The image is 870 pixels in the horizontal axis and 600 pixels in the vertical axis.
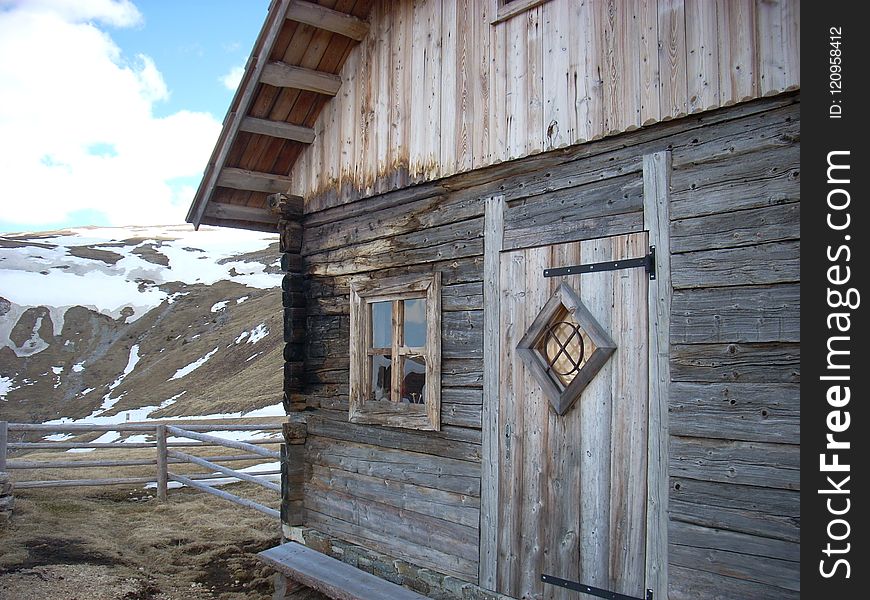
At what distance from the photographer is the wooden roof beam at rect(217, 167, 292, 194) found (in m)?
7.99

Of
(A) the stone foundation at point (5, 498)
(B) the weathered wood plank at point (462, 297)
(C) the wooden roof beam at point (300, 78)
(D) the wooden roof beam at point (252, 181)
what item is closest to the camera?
(B) the weathered wood plank at point (462, 297)

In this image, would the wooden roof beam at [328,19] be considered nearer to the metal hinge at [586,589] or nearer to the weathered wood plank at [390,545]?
the weathered wood plank at [390,545]

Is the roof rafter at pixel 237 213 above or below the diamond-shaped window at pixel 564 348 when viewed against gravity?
above

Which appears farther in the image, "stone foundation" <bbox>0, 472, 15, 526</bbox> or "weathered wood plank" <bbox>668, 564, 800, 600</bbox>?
"stone foundation" <bbox>0, 472, 15, 526</bbox>

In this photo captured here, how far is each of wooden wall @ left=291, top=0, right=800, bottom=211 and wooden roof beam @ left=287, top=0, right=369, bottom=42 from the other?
14cm

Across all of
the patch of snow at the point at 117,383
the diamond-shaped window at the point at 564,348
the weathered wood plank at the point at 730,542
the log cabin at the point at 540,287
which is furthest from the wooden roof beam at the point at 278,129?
the patch of snow at the point at 117,383

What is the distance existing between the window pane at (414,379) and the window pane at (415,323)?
14 cm

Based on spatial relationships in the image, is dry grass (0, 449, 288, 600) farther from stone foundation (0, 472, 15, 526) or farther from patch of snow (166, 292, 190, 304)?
patch of snow (166, 292, 190, 304)

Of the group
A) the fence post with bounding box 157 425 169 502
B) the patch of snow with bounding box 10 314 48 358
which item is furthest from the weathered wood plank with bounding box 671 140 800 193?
the patch of snow with bounding box 10 314 48 358

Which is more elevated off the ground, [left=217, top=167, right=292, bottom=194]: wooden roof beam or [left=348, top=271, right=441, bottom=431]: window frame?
[left=217, top=167, right=292, bottom=194]: wooden roof beam

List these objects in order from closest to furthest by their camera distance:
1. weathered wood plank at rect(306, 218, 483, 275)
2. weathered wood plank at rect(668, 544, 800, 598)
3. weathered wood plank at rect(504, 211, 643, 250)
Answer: weathered wood plank at rect(668, 544, 800, 598), weathered wood plank at rect(504, 211, 643, 250), weathered wood plank at rect(306, 218, 483, 275)

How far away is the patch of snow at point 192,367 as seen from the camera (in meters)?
38.3

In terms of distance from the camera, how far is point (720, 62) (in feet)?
13.8

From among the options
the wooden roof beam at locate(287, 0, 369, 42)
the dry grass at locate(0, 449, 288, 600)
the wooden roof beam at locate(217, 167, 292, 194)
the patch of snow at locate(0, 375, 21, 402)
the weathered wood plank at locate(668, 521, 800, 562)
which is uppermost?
the wooden roof beam at locate(287, 0, 369, 42)
